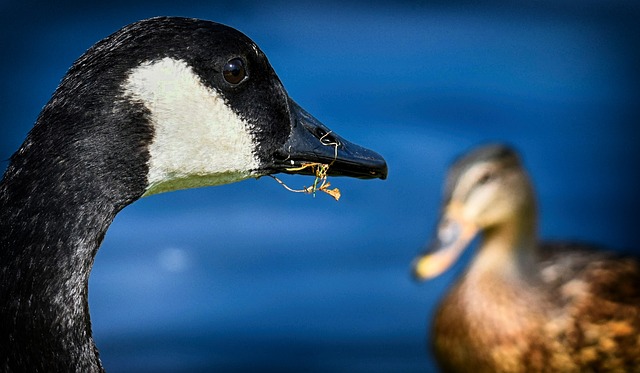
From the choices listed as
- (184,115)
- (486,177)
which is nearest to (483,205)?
(486,177)

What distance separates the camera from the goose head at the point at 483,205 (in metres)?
4.32

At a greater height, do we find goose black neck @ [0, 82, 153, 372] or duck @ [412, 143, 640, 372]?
duck @ [412, 143, 640, 372]

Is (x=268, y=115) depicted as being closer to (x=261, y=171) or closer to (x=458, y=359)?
(x=261, y=171)

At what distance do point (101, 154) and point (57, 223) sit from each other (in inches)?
6.5

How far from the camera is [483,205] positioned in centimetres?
461

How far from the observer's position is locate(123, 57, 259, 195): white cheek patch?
197cm

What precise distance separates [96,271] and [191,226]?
1.88 feet

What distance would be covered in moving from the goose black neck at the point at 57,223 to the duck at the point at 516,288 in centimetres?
252

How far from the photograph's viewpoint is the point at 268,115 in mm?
2254

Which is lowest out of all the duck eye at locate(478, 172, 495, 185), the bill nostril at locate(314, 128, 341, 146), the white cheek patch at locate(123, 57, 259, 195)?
the white cheek patch at locate(123, 57, 259, 195)

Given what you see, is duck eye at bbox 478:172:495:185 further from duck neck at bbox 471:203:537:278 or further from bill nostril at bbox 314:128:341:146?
bill nostril at bbox 314:128:341:146

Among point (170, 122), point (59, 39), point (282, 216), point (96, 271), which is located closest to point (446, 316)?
point (282, 216)

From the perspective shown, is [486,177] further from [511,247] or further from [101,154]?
[101,154]

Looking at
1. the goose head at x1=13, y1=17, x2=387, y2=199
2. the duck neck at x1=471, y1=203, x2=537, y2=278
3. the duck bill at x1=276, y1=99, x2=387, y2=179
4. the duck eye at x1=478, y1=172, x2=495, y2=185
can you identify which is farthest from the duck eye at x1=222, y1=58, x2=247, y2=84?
the duck neck at x1=471, y1=203, x2=537, y2=278
